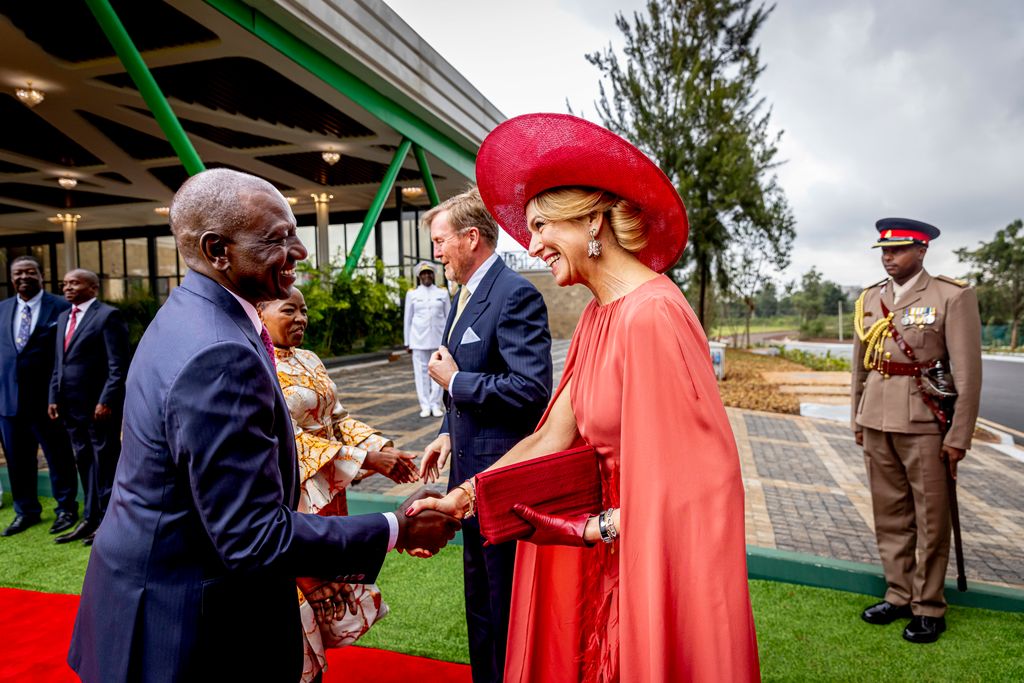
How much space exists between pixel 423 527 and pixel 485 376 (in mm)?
808

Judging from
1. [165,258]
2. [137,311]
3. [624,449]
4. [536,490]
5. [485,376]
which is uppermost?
[165,258]

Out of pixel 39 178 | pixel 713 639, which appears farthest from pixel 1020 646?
pixel 39 178

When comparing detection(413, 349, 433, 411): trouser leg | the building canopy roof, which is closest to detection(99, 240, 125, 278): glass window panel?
the building canopy roof

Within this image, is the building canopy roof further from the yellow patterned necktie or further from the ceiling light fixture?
the yellow patterned necktie

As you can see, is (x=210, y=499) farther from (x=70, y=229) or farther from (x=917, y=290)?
(x=70, y=229)

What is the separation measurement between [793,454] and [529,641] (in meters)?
6.32

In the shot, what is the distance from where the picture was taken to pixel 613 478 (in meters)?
1.59

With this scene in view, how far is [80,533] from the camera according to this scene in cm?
460

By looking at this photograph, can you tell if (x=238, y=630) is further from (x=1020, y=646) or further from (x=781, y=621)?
(x=1020, y=646)

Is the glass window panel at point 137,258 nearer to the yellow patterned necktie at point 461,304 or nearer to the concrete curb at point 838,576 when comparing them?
the yellow patterned necktie at point 461,304

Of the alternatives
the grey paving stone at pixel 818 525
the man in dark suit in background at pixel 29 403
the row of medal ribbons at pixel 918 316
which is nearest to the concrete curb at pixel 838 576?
the grey paving stone at pixel 818 525

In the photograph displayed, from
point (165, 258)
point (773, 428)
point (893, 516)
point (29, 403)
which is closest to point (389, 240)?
point (165, 258)

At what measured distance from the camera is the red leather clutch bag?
59.5 inches

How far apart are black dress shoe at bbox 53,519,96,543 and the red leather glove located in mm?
4484
